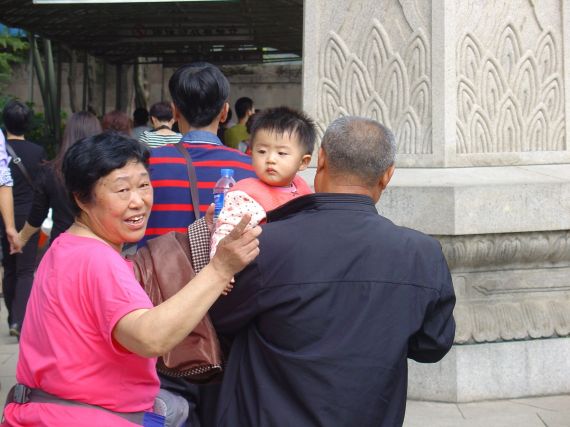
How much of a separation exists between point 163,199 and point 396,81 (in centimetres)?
275

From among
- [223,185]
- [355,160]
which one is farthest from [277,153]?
[355,160]

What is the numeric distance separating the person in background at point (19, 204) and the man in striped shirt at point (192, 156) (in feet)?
12.8

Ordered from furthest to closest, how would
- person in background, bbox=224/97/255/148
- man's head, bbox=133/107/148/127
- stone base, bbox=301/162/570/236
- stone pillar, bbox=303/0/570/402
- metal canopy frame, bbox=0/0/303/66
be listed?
metal canopy frame, bbox=0/0/303/66 < man's head, bbox=133/107/148/127 < person in background, bbox=224/97/255/148 < stone pillar, bbox=303/0/570/402 < stone base, bbox=301/162/570/236

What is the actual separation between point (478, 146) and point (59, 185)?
103 inches

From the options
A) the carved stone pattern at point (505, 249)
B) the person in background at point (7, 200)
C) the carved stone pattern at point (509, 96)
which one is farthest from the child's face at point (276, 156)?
the person in background at point (7, 200)

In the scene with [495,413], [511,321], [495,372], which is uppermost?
[511,321]

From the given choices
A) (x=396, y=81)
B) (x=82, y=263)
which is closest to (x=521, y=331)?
(x=396, y=81)

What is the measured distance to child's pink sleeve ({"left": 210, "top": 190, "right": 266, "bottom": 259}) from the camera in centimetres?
283

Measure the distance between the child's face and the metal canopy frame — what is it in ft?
24.4

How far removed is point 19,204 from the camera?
7578mm

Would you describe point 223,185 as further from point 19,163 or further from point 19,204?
point 19,204

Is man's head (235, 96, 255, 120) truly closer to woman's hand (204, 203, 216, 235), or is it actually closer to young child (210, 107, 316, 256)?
young child (210, 107, 316, 256)

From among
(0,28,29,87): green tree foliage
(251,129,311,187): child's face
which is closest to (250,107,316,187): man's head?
(251,129,311,187): child's face

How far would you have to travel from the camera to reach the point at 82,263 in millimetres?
2406
